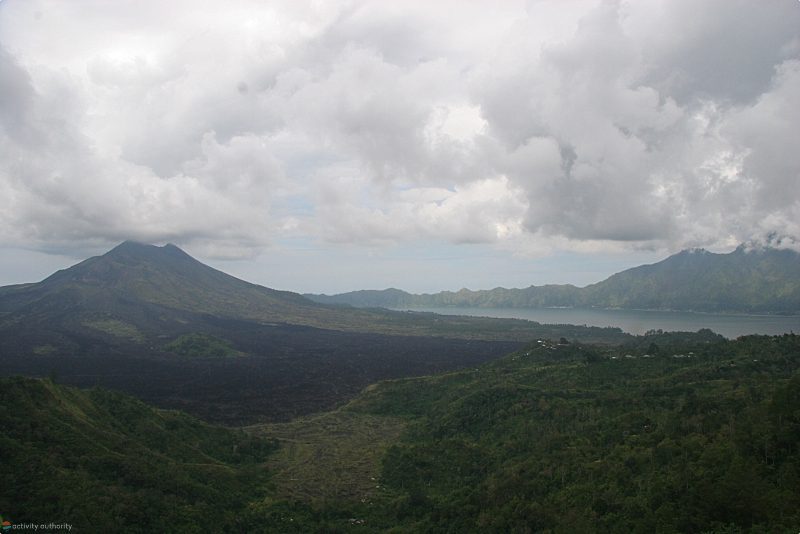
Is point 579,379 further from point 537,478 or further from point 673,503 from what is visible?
point 673,503

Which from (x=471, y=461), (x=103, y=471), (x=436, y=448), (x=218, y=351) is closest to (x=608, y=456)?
(x=471, y=461)

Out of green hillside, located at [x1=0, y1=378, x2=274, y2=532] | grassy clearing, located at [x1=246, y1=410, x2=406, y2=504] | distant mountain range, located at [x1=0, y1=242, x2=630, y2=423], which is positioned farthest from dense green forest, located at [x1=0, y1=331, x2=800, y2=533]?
distant mountain range, located at [x1=0, y1=242, x2=630, y2=423]

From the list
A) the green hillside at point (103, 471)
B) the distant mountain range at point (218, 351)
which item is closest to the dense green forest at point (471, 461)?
the green hillside at point (103, 471)

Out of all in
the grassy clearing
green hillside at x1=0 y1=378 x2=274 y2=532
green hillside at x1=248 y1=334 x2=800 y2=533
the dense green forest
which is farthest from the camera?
the grassy clearing

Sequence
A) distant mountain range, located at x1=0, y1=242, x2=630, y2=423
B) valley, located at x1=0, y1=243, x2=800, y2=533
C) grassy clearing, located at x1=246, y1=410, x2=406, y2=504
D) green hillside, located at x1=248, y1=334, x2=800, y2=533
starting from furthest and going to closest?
distant mountain range, located at x1=0, y1=242, x2=630, y2=423 < grassy clearing, located at x1=246, y1=410, x2=406, y2=504 < valley, located at x1=0, y1=243, x2=800, y2=533 < green hillside, located at x1=248, y1=334, x2=800, y2=533

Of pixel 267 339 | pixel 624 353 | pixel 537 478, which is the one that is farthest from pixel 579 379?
pixel 267 339

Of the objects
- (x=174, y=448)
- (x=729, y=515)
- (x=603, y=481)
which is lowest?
(x=174, y=448)

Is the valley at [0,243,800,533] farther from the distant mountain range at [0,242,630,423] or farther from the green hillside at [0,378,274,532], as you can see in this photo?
the distant mountain range at [0,242,630,423]
